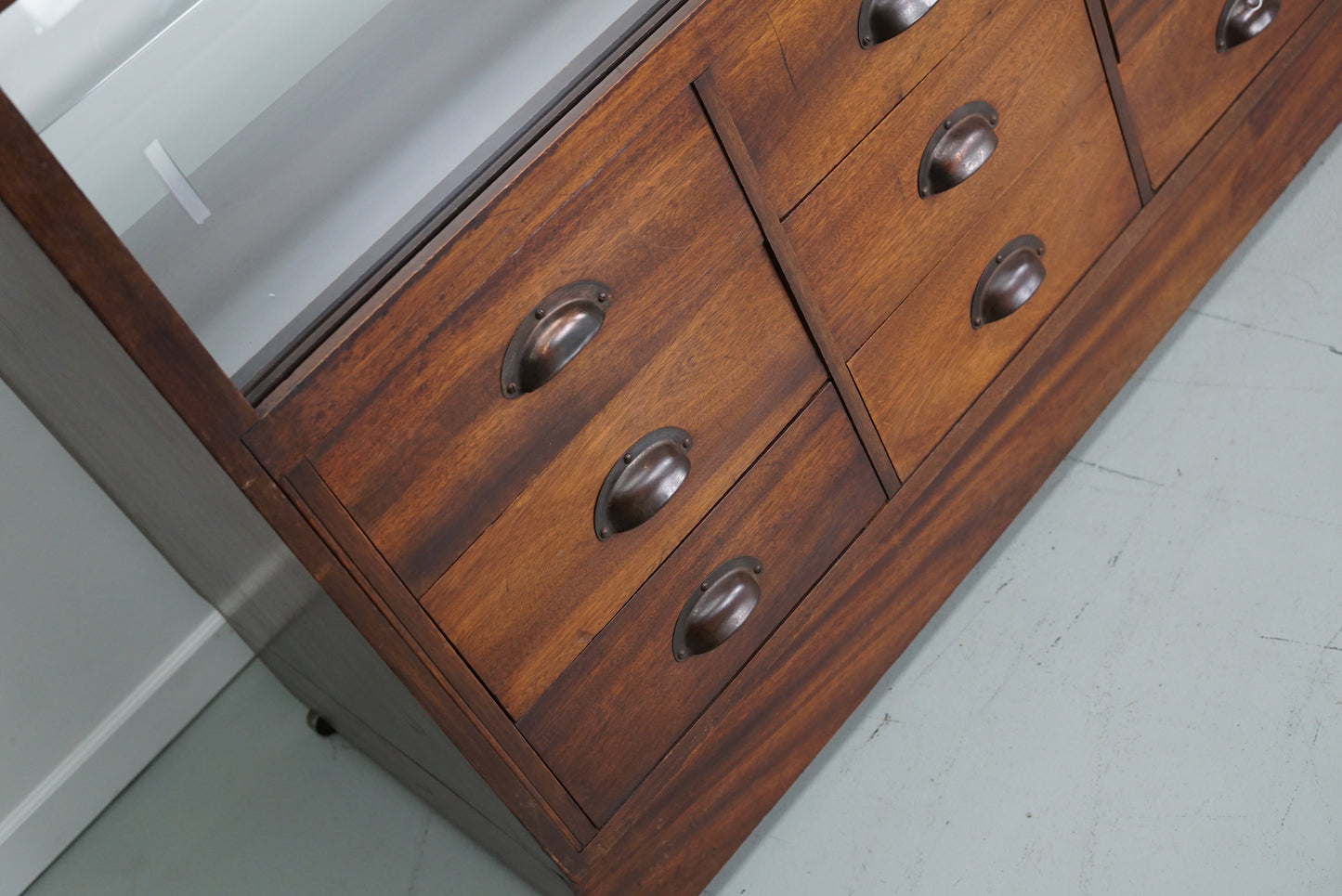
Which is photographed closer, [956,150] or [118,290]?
[118,290]

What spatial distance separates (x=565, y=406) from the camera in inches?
41.9

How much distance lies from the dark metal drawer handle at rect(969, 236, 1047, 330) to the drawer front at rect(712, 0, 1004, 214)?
253 mm

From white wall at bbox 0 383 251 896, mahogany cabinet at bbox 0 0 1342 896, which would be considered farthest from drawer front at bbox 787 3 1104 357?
white wall at bbox 0 383 251 896

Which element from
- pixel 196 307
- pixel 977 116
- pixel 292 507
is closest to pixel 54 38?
pixel 196 307

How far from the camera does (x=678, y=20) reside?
104 centimetres

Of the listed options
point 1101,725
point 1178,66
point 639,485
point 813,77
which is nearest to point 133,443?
point 639,485

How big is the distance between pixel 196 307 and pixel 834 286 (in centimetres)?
61

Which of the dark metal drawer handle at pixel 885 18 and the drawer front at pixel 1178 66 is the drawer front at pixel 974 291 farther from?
the dark metal drawer handle at pixel 885 18

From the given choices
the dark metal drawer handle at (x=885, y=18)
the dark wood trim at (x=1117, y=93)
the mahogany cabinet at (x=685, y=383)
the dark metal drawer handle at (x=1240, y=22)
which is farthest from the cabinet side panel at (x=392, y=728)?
the dark metal drawer handle at (x=1240, y=22)

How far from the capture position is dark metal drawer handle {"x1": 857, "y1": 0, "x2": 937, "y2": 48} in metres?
1.18

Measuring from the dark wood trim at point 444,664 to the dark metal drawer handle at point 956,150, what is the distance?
663mm

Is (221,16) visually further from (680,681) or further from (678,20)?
(680,681)

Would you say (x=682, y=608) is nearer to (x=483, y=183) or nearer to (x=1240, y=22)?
(x=483, y=183)

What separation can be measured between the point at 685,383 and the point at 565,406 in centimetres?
14
